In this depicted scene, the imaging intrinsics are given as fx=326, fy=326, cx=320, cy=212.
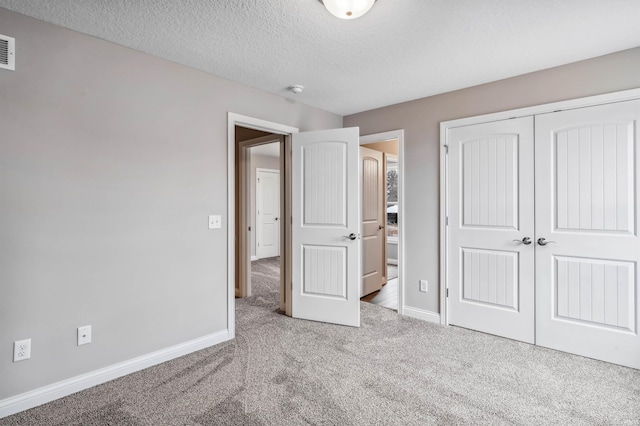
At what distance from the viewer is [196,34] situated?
7.38 ft

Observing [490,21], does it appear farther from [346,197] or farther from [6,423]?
[6,423]

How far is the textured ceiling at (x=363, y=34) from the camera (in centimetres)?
193

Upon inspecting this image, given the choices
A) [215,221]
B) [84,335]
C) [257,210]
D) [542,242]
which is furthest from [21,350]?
[257,210]

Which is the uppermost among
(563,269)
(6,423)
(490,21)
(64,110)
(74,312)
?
(490,21)

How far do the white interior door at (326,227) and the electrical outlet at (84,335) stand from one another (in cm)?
190

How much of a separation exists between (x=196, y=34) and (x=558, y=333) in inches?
145

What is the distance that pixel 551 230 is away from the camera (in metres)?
2.80

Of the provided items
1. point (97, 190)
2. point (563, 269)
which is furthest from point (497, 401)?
point (97, 190)

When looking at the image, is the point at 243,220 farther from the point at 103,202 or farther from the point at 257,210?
the point at 257,210

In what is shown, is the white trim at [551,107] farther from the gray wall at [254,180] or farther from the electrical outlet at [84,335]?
the gray wall at [254,180]

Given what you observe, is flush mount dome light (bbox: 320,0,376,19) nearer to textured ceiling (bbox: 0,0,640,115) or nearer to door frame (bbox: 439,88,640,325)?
textured ceiling (bbox: 0,0,640,115)

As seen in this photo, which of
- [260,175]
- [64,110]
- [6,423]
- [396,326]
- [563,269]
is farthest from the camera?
[260,175]

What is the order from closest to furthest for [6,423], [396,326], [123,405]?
[6,423], [123,405], [396,326]

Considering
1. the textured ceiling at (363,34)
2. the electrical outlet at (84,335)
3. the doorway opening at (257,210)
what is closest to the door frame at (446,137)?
the textured ceiling at (363,34)
